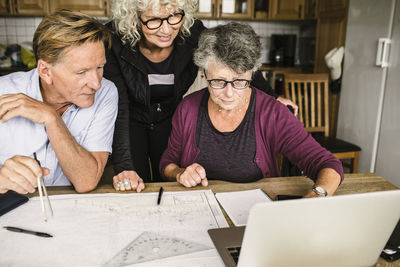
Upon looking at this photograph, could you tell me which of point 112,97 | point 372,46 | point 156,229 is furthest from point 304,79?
point 156,229

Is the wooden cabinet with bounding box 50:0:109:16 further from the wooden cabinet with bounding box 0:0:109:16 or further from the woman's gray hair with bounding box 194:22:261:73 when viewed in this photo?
the woman's gray hair with bounding box 194:22:261:73

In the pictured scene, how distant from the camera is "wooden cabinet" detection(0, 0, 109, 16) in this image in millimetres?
3730

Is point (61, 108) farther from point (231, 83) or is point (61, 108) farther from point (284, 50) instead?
point (284, 50)

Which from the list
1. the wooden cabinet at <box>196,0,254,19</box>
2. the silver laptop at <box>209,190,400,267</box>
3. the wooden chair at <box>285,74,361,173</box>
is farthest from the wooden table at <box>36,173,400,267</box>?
the wooden cabinet at <box>196,0,254,19</box>

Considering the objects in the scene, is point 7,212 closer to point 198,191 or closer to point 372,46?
point 198,191

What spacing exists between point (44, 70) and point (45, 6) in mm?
3092

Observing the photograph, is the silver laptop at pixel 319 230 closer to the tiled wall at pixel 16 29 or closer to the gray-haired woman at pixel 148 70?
the gray-haired woman at pixel 148 70

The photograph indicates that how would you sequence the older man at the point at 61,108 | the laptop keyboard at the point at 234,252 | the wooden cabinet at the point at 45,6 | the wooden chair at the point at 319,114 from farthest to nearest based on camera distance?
1. the wooden cabinet at the point at 45,6
2. the wooden chair at the point at 319,114
3. the older man at the point at 61,108
4. the laptop keyboard at the point at 234,252

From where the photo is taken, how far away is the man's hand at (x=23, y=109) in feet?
3.40

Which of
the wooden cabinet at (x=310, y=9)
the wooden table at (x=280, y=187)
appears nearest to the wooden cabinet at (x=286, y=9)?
the wooden cabinet at (x=310, y=9)

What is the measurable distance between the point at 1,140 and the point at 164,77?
89 centimetres

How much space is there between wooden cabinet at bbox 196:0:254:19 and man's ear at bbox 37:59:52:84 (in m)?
3.08

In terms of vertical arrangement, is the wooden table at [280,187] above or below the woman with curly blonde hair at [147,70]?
below

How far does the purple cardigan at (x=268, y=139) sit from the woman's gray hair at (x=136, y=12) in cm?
39
